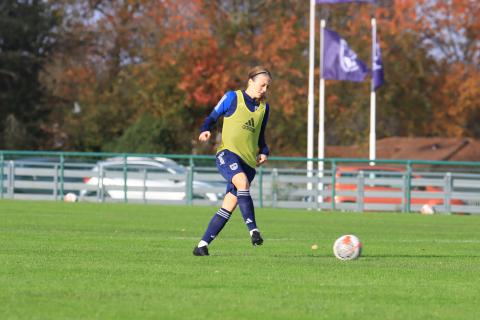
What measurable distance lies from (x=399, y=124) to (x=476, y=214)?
29.5m

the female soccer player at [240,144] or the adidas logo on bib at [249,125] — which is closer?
the female soccer player at [240,144]

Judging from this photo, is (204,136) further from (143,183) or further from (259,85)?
(143,183)

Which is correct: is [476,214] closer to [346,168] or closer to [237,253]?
[346,168]

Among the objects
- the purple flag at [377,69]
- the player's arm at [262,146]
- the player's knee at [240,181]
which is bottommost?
the player's knee at [240,181]

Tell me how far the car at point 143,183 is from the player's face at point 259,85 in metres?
20.7

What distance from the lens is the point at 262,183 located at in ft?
112

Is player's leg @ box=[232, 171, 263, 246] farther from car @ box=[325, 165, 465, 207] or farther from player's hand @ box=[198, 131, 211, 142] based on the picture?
car @ box=[325, 165, 465, 207]

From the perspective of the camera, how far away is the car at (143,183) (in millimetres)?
34719

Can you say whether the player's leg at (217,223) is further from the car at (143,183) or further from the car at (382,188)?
the car at (143,183)

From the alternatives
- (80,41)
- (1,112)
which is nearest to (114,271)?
(1,112)

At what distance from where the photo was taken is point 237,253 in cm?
1441

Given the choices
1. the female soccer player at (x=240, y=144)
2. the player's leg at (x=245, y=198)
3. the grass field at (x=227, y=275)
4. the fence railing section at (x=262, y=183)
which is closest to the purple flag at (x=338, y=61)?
the fence railing section at (x=262, y=183)

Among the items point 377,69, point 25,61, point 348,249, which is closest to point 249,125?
point 348,249

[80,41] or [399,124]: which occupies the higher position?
[80,41]
